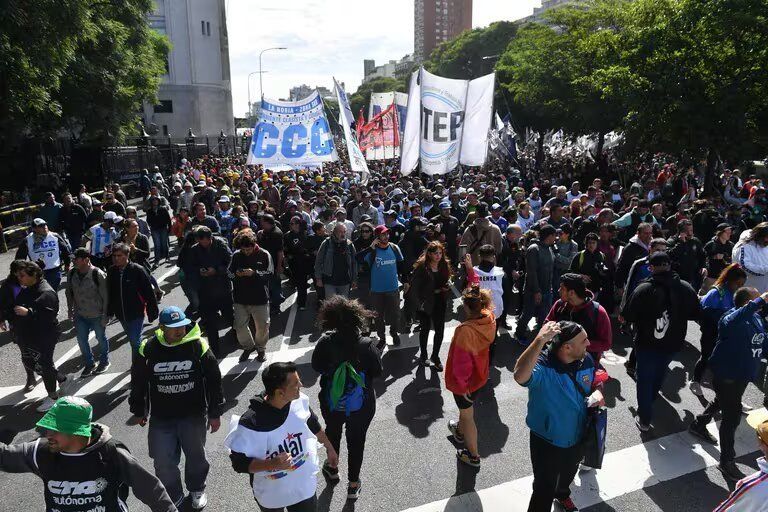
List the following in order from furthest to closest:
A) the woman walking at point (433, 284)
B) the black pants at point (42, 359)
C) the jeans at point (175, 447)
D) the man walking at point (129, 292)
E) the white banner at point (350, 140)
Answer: the white banner at point (350, 140) → the woman walking at point (433, 284) → the man walking at point (129, 292) → the black pants at point (42, 359) → the jeans at point (175, 447)

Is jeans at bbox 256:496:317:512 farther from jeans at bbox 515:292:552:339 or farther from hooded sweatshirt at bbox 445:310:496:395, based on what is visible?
jeans at bbox 515:292:552:339

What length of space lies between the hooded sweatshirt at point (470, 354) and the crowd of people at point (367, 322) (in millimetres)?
18

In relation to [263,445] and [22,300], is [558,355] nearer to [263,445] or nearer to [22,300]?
[263,445]

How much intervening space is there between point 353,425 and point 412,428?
147 centimetres

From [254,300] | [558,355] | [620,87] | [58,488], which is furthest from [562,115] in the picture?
[58,488]

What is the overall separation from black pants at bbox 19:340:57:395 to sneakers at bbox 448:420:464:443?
4211mm

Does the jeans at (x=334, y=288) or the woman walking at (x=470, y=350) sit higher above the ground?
the woman walking at (x=470, y=350)

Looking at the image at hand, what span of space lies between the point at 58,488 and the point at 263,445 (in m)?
1.03

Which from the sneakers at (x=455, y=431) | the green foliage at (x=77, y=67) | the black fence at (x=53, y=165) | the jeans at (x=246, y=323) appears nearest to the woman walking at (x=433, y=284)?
the sneakers at (x=455, y=431)

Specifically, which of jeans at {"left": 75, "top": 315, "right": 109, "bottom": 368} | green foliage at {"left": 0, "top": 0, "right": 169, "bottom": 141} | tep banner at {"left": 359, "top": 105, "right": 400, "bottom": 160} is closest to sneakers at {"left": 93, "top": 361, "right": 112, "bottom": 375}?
jeans at {"left": 75, "top": 315, "right": 109, "bottom": 368}

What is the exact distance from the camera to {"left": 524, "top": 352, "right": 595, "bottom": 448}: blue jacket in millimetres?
3467

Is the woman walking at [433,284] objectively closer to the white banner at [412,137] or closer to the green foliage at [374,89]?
the white banner at [412,137]

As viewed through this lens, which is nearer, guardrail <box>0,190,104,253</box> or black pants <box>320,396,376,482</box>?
black pants <box>320,396,376,482</box>

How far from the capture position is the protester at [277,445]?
3012 mm
